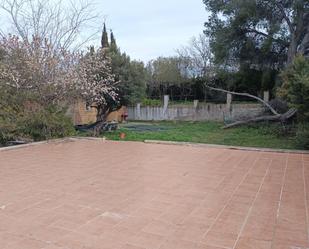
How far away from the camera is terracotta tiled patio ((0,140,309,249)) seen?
7.92ft

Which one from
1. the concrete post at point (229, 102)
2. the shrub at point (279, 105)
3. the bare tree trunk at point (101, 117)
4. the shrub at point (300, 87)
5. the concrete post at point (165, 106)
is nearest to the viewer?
the shrub at point (300, 87)

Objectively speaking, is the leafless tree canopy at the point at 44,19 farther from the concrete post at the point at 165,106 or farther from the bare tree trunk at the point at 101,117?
the concrete post at the point at 165,106

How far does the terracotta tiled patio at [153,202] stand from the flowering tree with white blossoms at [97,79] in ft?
13.3

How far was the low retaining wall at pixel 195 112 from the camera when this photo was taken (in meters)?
15.3

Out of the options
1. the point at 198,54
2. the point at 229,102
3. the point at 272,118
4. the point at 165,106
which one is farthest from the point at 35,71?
the point at 198,54

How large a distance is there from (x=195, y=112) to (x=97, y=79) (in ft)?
25.1

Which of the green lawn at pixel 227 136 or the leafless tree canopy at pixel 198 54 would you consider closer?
the green lawn at pixel 227 136

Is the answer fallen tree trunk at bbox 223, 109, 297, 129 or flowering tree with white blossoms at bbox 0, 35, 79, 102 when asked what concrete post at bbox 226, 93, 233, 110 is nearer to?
fallen tree trunk at bbox 223, 109, 297, 129

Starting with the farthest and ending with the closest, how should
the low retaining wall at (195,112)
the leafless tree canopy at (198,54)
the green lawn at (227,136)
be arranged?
the leafless tree canopy at (198,54), the low retaining wall at (195,112), the green lawn at (227,136)

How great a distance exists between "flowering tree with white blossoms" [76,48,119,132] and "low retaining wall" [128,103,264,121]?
6627mm

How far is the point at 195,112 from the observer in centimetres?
1670

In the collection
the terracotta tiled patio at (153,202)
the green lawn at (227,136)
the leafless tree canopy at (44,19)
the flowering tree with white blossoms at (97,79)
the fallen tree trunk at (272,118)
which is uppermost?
the leafless tree canopy at (44,19)

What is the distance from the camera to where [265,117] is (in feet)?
39.8

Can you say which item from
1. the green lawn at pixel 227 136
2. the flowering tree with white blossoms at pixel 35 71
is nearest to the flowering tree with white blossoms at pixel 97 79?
the flowering tree with white blossoms at pixel 35 71
